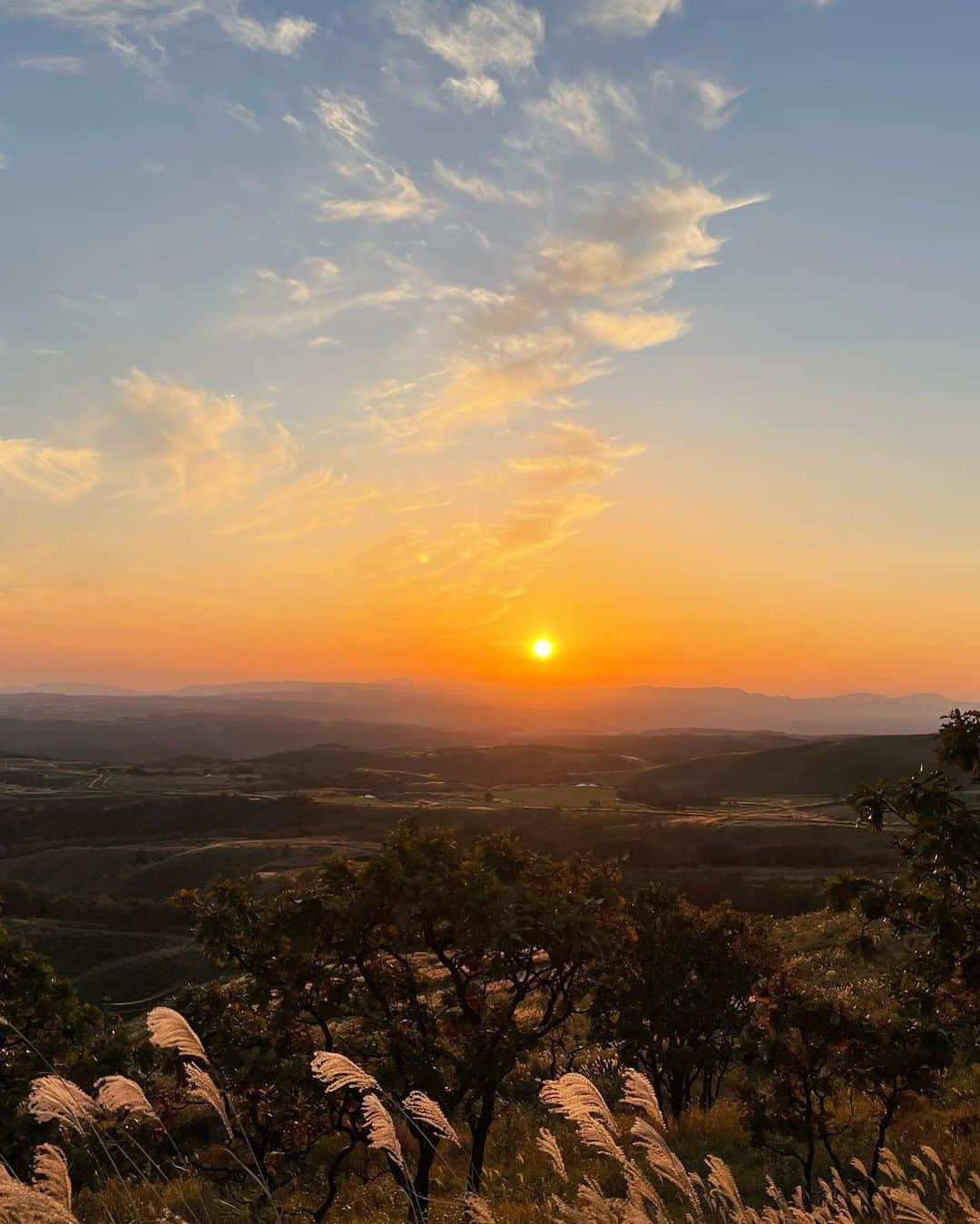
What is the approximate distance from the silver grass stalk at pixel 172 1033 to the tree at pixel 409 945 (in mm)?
5500

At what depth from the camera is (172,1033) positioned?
15.9ft

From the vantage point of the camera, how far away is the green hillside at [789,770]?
6319 inches

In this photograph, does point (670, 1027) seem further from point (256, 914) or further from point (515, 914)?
point (256, 914)

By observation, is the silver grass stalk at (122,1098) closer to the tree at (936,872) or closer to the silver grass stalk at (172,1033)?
the silver grass stalk at (172,1033)

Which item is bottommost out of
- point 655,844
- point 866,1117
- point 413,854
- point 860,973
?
point 655,844

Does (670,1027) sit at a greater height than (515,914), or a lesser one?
lesser

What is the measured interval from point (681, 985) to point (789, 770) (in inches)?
6810

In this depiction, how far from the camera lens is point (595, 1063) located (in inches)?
859

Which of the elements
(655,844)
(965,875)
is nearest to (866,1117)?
(965,875)

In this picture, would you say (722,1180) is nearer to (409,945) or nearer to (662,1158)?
(662,1158)

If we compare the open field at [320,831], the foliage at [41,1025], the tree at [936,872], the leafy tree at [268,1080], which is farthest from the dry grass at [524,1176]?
the open field at [320,831]

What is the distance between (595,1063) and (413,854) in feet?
48.2

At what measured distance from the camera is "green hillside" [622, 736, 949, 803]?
16050 centimetres

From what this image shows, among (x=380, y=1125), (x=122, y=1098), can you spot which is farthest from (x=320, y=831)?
(x=380, y=1125)
